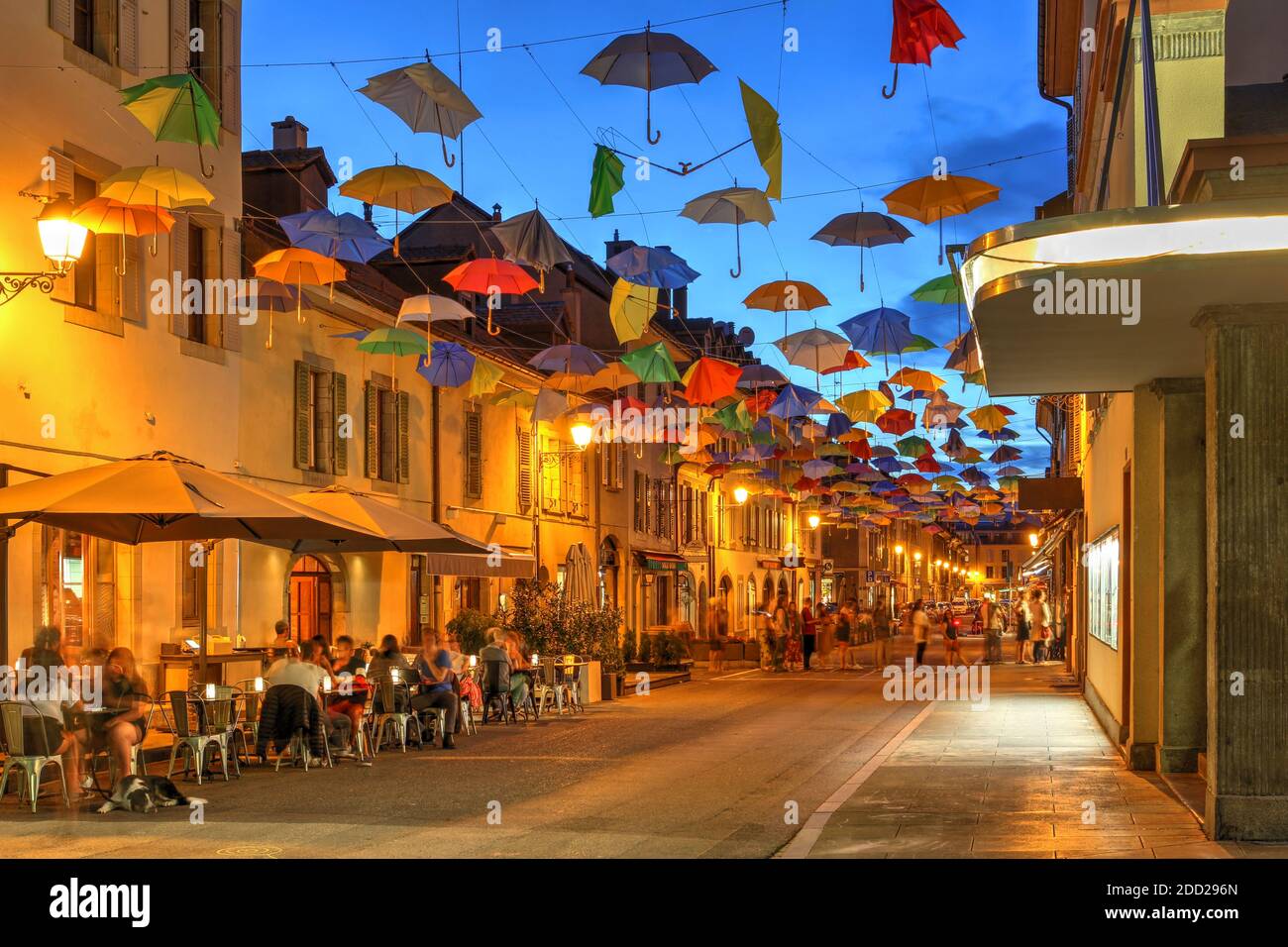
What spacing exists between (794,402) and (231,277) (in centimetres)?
1084

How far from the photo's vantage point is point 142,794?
12.8 m

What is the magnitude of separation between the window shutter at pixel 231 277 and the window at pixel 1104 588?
41.8 ft

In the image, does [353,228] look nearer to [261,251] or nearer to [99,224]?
[99,224]

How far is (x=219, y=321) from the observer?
22.3m

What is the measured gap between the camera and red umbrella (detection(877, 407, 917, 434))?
32000mm

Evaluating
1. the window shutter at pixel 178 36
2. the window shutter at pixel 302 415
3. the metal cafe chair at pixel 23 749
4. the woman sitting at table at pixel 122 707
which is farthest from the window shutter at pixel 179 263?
the metal cafe chair at pixel 23 749

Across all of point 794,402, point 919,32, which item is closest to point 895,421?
point 794,402

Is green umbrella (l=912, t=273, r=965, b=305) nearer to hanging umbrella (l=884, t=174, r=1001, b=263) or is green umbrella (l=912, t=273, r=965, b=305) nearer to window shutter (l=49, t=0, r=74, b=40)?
hanging umbrella (l=884, t=174, r=1001, b=263)

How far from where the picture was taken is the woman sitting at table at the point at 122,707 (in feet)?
43.4

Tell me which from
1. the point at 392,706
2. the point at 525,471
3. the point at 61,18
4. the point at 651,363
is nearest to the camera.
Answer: the point at 61,18

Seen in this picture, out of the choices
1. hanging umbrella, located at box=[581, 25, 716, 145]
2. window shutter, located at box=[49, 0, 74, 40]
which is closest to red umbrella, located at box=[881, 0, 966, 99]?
hanging umbrella, located at box=[581, 25, 716, 145]

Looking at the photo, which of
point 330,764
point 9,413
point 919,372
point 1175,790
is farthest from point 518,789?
point 919,372

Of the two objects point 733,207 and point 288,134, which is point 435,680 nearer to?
point 733,207

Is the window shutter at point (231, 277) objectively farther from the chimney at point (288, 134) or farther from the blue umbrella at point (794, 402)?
the blue umbrella at point (794, 402)
